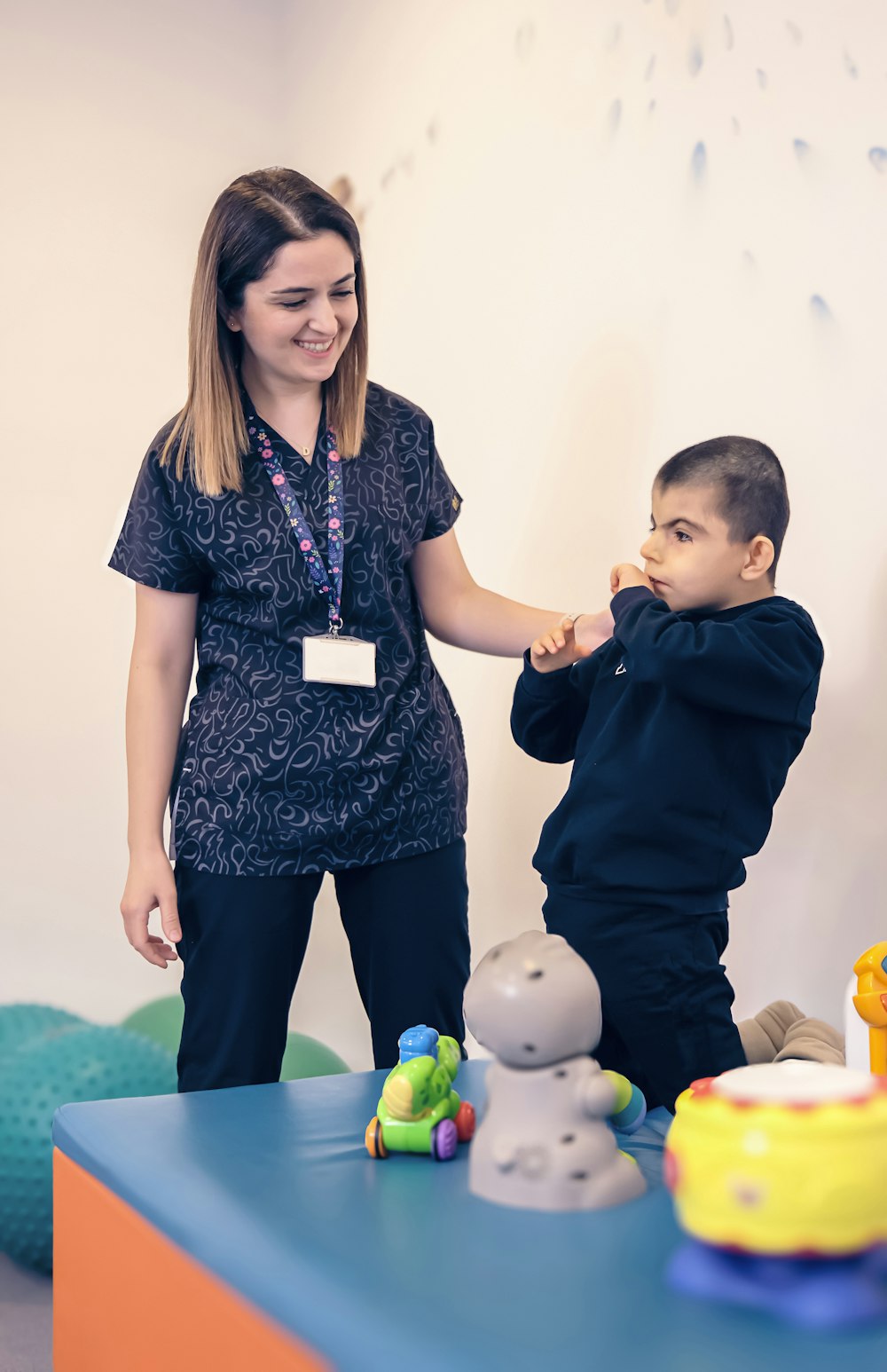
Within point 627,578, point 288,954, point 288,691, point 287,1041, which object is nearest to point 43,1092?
point 287,1041

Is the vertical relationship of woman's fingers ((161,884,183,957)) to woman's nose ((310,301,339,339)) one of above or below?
below

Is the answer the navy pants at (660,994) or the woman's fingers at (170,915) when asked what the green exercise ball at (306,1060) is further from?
the navy pants at (660,994)

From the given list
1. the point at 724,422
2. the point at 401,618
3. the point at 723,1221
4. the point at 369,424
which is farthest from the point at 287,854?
the point at 724,422

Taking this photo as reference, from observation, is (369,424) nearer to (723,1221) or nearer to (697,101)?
(697,101)

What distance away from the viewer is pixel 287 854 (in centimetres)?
160

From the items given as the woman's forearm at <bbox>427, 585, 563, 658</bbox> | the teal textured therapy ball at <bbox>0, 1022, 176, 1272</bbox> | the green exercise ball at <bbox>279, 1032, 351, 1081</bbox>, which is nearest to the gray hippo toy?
the woman's forearm at <bbox>427, 585, 563, 658</bbox>

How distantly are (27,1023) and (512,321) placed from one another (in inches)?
59.8

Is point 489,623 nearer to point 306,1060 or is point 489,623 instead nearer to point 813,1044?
point 813,1044

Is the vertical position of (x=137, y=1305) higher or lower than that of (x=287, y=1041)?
higher

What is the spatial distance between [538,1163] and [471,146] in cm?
205

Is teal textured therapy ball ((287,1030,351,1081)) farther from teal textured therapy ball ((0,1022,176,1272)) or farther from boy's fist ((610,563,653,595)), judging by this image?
boy's fist ((610,563,653,595))

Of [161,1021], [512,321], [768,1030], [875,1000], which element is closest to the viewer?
[875,1000]

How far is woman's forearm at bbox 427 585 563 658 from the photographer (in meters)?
1.81

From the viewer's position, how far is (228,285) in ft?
5.34
